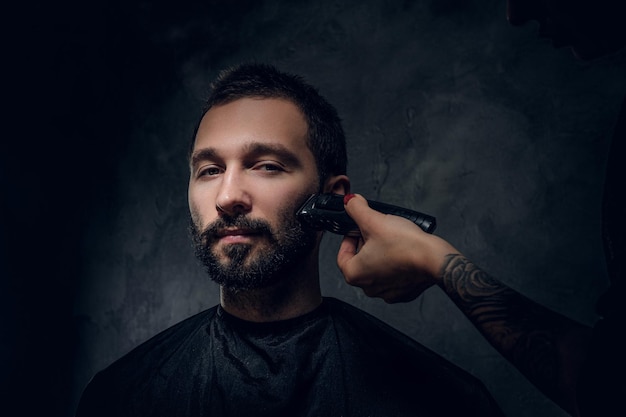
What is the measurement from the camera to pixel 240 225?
50.2 inches

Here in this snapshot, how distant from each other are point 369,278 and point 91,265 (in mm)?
1528

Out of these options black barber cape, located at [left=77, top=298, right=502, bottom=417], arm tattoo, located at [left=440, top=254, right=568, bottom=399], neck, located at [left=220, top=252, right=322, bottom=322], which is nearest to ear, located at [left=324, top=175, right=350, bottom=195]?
neck, located at [left=220, top=252, right=322, bottom=322]

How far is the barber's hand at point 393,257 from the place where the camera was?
0.98 meters

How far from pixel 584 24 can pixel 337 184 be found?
757 mm

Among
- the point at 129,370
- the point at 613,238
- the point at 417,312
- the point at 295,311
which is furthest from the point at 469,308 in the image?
the point at 129,370

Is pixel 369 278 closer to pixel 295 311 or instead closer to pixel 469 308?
pixel 469 308

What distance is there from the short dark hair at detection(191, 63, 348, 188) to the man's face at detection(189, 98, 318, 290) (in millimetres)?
46

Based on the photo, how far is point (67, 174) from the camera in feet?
7.05

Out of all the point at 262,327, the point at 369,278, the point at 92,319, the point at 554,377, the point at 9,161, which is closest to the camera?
the point at 554,377

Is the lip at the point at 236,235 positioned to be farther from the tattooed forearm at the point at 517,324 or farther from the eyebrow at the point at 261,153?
the tattooed forearm at the point at 517,324

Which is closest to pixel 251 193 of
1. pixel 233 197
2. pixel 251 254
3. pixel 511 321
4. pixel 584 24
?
pixel 233 197

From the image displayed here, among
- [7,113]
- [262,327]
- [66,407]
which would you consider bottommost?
[66,407]

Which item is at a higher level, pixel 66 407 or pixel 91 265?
pixel 91 265

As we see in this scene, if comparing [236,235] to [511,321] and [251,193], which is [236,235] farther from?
[511,321]
